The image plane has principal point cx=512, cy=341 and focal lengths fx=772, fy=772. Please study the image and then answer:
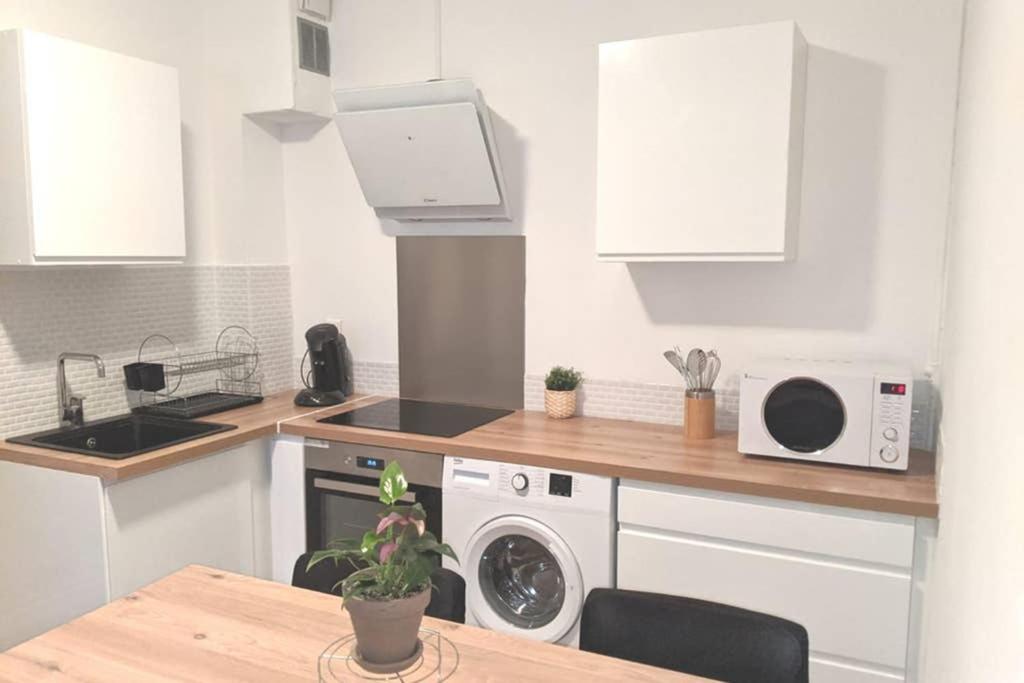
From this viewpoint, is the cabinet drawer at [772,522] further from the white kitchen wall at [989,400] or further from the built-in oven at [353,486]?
the built-in oven at [353,486]

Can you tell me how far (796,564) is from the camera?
2.11m

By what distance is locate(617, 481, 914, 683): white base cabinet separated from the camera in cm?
202

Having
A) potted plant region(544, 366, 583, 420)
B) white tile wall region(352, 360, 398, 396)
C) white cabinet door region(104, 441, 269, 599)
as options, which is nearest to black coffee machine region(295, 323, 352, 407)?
white tile wall region(352, 360, 398, 396)

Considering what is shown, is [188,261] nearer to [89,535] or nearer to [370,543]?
[89,535]

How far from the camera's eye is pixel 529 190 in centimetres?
303

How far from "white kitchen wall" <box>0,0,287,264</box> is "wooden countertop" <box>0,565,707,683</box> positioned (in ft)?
6.69

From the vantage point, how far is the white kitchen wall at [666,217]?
95.6 inches

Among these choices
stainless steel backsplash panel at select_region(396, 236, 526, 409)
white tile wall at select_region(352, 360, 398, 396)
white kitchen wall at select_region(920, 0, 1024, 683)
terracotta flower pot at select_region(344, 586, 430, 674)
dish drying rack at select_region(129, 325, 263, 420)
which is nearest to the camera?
white kitchen wall at select_region(920, 0, 1024, 683)

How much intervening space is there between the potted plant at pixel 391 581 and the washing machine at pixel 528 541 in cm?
121

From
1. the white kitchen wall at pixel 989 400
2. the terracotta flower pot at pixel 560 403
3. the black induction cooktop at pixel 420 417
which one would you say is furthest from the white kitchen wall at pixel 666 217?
the white kitchen wall at pixel 989 400

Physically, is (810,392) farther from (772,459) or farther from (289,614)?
(289,614)

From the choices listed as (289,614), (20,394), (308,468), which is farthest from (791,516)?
(20,394)

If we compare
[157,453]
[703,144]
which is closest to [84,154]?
[157,453]

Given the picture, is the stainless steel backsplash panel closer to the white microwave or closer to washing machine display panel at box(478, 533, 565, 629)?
washing machine display panel at box(478, 533, 565, 629)
